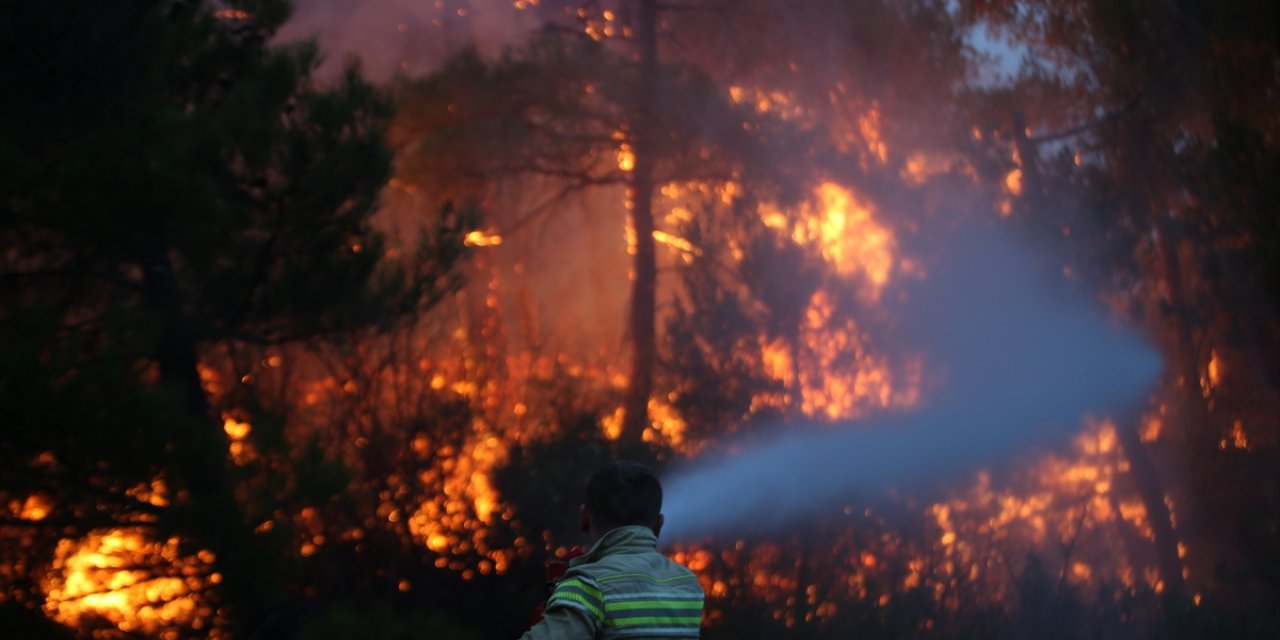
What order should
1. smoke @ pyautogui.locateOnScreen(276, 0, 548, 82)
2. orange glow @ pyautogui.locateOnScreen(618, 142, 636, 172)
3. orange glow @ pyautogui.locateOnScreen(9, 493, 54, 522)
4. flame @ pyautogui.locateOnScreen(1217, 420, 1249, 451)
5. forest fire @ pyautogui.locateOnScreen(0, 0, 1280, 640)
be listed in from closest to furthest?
orange glow @ pyautogui.locateOnScreen(9, 493, 54, 522) < forest fire @ pyautogui.locateOnScreen(0, 0, 1280, 640) < flame @ pyautogui.locateOnScreen(1217, 420, 1249, 451) < orange glow @ pyautogui.locateOnScreen(618, 142, 636, 172) < smoke @ pyautogui.locateOnScreen(276, 0, 548, 82)

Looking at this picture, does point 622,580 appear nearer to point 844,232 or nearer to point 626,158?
point 844,232

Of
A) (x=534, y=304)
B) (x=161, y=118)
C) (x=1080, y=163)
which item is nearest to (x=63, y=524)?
(x=161, y=118)

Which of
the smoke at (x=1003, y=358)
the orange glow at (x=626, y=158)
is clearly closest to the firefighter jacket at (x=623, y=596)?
the smoke at (x=1003, y=358)

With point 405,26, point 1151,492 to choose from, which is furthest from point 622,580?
point 405,26

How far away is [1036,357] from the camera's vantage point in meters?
11.2

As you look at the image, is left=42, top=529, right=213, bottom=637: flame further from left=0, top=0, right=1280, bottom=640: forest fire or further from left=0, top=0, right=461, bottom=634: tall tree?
left=0, top=0, right=461, bottom=634: tall tree

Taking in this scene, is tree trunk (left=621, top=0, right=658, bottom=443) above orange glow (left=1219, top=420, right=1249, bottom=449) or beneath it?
above

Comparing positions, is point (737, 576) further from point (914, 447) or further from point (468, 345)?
point (914, 447)

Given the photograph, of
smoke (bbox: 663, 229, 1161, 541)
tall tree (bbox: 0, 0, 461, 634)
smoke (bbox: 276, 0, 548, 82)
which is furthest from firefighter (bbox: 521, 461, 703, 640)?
smoke (bbox: 276, 0, 548, 82)

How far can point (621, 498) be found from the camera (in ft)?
7.97

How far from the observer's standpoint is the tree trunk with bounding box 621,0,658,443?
11.0 m

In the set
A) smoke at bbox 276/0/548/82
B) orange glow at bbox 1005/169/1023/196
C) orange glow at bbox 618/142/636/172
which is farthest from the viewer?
smoke at bbox 276/0/548/82

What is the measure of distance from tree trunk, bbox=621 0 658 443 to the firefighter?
775cm

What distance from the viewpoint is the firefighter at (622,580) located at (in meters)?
2.20
